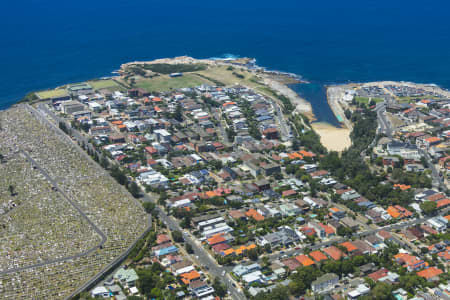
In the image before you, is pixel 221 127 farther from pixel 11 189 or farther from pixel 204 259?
pixel 204 259

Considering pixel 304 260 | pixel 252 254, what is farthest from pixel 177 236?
pixel 304 260

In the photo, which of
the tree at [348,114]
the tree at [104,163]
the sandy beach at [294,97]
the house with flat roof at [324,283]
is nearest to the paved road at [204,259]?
the house with flat roof at [324,283]

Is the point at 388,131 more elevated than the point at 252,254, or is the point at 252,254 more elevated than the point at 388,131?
the point at 388,131

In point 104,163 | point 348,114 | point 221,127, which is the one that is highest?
point 221,127

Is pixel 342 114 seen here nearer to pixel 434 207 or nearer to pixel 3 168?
pixel 434 207

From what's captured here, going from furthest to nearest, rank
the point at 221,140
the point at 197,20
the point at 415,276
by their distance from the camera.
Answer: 1. the point at 197,20
2. the point at 221,140
3. the point at 415,276

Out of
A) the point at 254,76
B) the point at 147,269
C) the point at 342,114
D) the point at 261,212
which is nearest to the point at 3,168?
the point at 147,269
